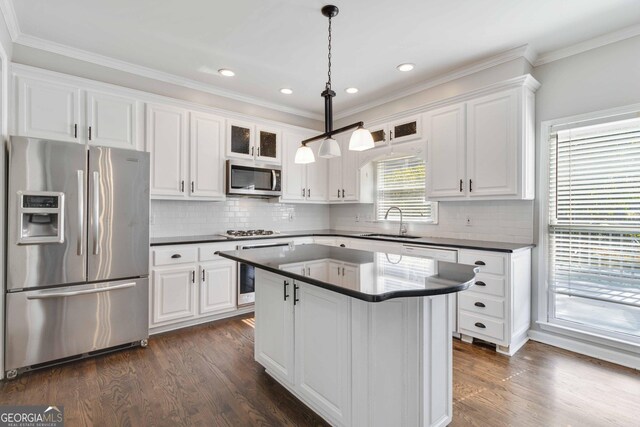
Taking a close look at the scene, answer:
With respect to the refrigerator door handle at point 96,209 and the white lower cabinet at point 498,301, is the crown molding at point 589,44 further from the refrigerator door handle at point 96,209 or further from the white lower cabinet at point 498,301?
the refrigerator door handle at point 96,209

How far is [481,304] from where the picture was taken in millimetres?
2898

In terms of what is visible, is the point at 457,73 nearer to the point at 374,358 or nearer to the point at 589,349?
the point at 589,349

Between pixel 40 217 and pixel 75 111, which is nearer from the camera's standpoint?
pixel 40 217

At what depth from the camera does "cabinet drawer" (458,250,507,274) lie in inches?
109

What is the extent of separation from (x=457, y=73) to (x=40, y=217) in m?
4.12

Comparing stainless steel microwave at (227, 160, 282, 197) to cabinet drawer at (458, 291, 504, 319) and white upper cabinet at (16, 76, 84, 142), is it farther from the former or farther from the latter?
cabinet drawer at (458, 291, 504, 319)

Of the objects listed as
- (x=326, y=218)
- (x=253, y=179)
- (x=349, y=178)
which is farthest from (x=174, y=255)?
(x=326, y=218)

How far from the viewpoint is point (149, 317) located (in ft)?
10.2

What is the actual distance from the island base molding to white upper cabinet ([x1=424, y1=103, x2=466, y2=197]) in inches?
79.3

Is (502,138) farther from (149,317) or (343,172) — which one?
(149,317)

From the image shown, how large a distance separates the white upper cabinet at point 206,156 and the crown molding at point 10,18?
1.52 meters

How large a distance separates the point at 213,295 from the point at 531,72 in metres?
4.02

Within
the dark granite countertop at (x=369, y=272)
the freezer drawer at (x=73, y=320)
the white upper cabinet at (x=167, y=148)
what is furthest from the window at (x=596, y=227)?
the freezer drawer at (x=73, y=320)

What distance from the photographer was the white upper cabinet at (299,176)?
14.6 feet
